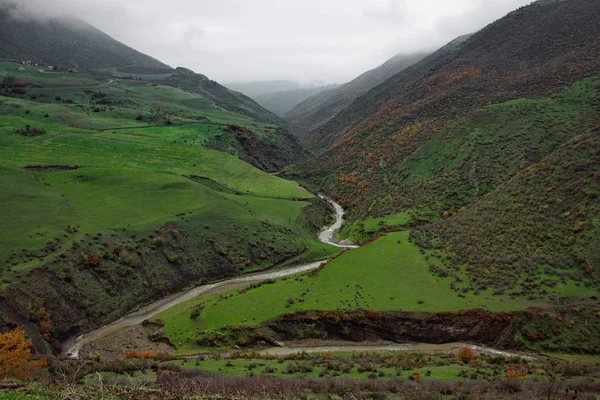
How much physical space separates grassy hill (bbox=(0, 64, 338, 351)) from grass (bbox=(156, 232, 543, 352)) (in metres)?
9.01

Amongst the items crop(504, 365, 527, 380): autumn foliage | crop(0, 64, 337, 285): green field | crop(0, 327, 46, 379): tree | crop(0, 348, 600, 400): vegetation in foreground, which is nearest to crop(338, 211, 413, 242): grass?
crop(0, 64, 337, 285): green field

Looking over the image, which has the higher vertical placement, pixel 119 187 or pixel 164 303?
pixel 119 187

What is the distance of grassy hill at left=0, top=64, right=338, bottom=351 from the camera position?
43.2 meters

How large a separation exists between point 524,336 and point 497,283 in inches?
259

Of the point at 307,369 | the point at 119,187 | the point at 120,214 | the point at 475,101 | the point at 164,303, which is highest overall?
the point at 475,101

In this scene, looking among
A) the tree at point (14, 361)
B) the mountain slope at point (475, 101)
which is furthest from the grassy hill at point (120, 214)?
the mountain slope at point (475, 101)

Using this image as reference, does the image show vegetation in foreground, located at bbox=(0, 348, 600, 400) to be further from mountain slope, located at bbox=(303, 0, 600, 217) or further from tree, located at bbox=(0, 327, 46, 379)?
mountain slope, located at bbox=(303, 0, 600, 217)

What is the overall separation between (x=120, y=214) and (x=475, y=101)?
90.2 meters

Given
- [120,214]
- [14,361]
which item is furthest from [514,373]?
[120,214]

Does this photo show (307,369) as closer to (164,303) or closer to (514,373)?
(514,373)

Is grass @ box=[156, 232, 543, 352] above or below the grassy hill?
below

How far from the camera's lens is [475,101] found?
3994 inches

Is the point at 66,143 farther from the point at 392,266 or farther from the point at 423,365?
the point at 423,365

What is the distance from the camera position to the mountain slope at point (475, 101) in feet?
253
